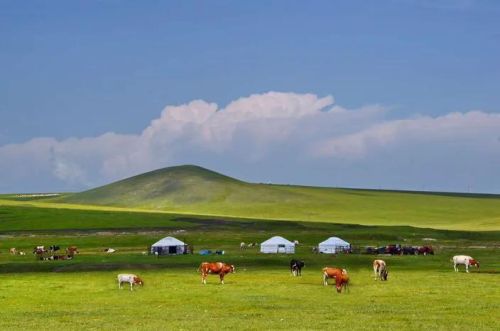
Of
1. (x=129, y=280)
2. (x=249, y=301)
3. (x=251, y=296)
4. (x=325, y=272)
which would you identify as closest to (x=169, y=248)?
(x=129, y=280)

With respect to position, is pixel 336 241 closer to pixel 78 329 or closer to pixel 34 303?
pixel 34 303

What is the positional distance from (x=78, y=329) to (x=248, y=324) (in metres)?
7.21

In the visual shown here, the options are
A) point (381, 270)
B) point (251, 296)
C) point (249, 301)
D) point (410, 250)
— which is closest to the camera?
point (249, 301)

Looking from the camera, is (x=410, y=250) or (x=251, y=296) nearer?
(x=251, y=296)

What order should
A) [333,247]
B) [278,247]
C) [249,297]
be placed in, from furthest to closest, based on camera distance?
[333,247] < [278,247] < [249,297]

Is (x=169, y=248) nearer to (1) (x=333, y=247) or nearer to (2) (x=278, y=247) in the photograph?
(2) (x=278, y=247)

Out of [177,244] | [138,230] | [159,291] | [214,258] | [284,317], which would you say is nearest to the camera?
[284,317]

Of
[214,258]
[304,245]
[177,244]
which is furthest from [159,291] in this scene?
[304,245]

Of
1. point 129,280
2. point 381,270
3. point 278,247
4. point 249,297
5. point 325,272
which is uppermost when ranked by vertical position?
point 278,247

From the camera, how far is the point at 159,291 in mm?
52938

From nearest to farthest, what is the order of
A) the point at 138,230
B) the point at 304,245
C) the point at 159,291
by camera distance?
the point at 159,291 → the point at 304,245 → the point at 138,230

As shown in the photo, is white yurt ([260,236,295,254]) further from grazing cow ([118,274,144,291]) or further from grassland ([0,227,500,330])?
grazing cow ([118,274,144,291])

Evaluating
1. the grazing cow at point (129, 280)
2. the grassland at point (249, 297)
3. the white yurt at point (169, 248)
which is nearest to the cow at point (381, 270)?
the grassland at point (249, 297)

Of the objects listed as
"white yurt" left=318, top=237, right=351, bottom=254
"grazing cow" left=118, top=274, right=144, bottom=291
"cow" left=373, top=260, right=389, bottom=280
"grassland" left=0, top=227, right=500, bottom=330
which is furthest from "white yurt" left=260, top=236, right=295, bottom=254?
"grazing cow" left=118, top=274, right=144, bottom=291
